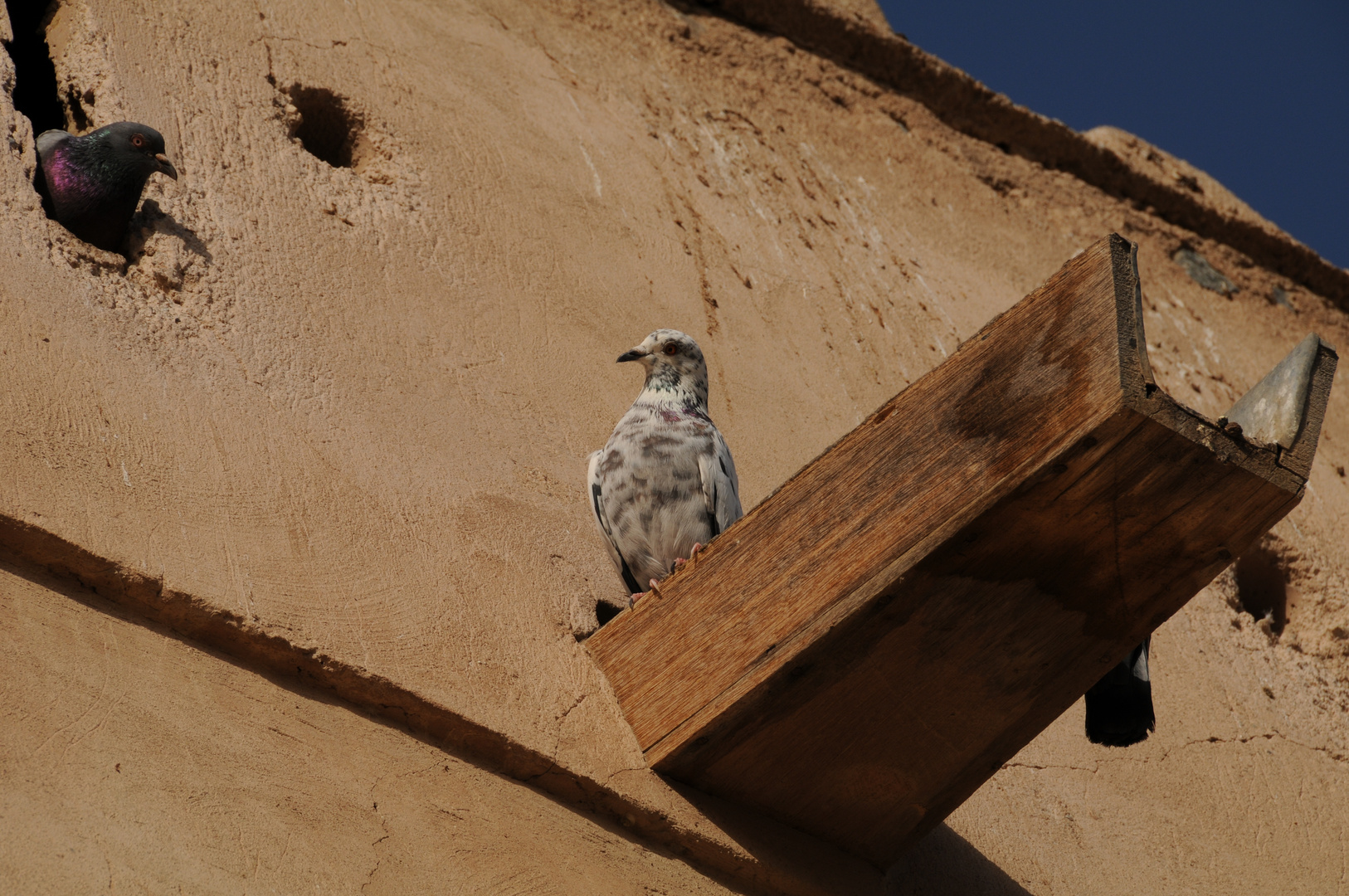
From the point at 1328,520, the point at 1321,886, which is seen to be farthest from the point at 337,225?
the point at 1328,520

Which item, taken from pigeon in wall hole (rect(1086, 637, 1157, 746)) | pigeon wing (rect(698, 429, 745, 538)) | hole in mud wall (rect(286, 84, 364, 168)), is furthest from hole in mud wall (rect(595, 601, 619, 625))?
hole in mud wall (rect(286, 84, 364, 168))

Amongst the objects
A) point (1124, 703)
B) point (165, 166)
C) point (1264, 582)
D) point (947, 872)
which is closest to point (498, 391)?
point (165, 166)

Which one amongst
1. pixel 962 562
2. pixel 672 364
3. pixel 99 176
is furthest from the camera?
pixel 672 364

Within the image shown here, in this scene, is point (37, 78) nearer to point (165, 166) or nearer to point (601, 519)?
point (165, 166)

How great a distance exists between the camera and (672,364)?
3.46m

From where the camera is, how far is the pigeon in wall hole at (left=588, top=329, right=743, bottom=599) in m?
3.15

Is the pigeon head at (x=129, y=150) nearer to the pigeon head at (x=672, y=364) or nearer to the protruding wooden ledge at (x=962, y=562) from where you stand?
the pigeon head at (x=672, y=364)

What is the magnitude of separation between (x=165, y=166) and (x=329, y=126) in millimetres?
958

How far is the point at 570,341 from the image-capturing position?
11.9ft

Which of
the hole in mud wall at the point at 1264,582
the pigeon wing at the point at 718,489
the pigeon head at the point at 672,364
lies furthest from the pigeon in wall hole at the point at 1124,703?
the hole in mud wall at the point at 1264,582

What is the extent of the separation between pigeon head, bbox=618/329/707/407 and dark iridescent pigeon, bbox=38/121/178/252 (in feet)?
4.30

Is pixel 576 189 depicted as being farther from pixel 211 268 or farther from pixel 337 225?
pixel 211 268

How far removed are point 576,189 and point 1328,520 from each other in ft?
11.8

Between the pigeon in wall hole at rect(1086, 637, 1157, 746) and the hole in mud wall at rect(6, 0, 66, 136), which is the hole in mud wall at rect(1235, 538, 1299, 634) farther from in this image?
the hole in mud wall at rect(6, 0, 66, 136)
